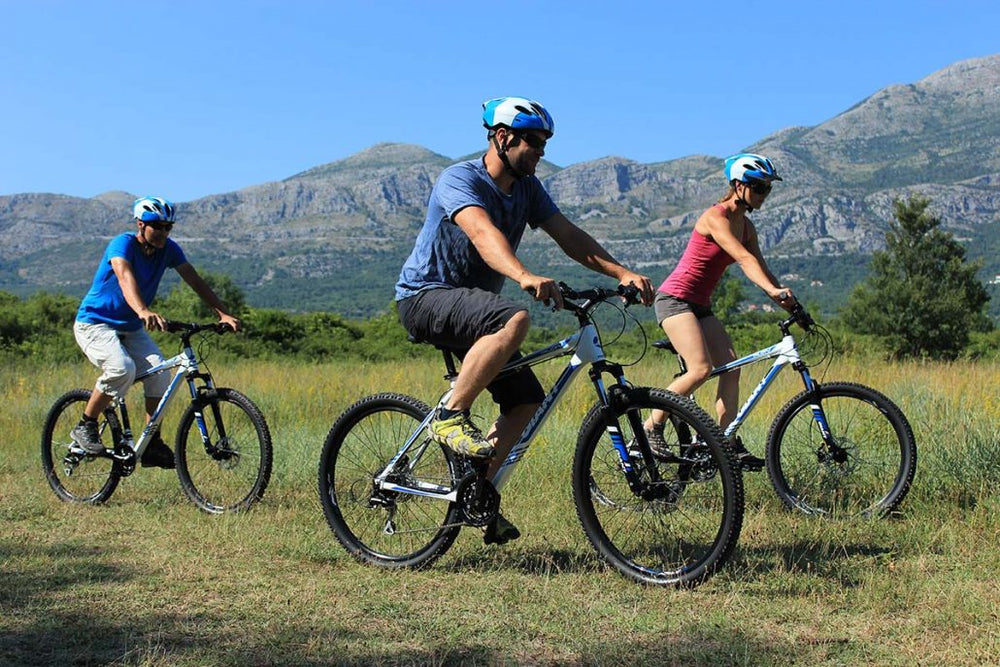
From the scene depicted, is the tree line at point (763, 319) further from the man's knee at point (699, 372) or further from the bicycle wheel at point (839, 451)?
the bicycle wheel at point (839, 451)

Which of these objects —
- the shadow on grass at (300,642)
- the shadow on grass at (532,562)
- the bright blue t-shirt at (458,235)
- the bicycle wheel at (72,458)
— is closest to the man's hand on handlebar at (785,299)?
the bright blue t-shirt at (458,235)

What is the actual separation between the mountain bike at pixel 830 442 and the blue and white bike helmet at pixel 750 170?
86 centimetres

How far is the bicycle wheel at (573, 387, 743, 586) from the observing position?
4.38 metres

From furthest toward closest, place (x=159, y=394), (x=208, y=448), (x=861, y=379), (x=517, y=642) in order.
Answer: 1. (x=861, y=379)
2. (x=159, y=394)
3. (x=208, y=448)
4. (x=517, y=642)

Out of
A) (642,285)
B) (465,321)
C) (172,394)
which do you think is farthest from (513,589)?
(172,394)

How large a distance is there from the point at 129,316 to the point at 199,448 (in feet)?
3.96

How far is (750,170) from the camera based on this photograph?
248 inches

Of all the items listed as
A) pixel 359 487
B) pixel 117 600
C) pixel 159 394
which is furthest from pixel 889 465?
pixel 159 394

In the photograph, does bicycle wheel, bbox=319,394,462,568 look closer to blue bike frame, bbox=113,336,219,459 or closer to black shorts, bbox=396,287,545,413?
black shorts, bbox=396,287,545,413

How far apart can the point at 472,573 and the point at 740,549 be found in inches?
53.9

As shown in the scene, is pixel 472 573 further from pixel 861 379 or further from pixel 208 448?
pixel 861 379

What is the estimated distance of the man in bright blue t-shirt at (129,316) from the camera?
23.5 ft

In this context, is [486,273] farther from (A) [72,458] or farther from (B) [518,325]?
(A) [72,458]

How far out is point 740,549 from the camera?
5.16 metres
